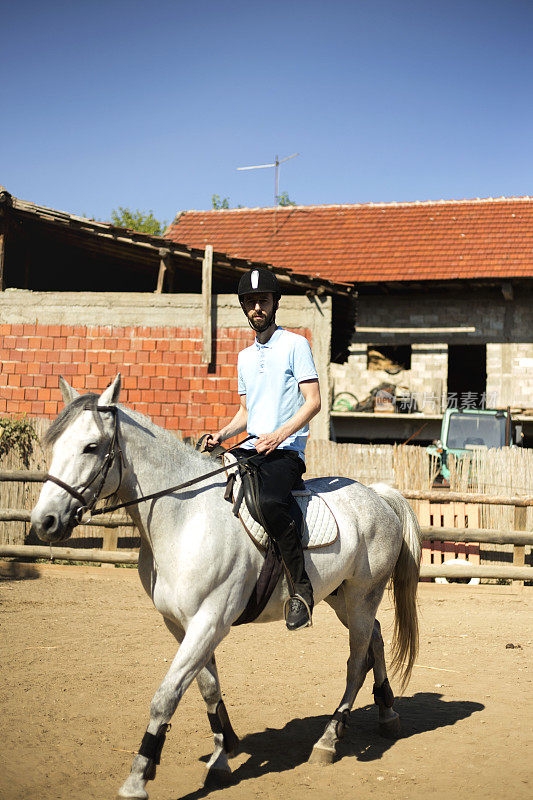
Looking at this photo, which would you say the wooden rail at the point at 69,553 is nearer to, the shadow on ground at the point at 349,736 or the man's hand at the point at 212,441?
the shadow on ground at the point at 349,736

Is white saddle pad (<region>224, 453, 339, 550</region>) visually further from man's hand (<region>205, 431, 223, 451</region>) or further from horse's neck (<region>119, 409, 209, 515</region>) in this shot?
horse's neck (<region>119, 409, 209, 515</region>)

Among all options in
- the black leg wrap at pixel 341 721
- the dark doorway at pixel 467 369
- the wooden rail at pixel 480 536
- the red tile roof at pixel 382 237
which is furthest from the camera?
the dark doorway at pixel 467 369

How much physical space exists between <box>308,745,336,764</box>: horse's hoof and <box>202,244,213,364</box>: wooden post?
8092 millimetres

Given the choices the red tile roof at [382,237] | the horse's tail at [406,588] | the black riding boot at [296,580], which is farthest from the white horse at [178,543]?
the red tile roof at [382,237]

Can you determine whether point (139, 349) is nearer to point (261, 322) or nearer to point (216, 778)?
point (261, 322)

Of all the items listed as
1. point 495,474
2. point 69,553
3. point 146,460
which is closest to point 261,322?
point 146,460

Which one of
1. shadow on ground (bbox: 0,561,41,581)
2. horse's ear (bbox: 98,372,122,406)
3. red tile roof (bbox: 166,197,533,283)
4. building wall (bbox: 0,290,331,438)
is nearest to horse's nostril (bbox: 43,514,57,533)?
horse's ear (bbox: 98,372,122,406)

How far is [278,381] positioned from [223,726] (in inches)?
76.8

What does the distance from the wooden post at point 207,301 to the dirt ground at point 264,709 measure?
4.48m

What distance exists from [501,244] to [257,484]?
20.2 meters

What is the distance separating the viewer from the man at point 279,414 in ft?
12.8

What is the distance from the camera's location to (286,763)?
4188 mm

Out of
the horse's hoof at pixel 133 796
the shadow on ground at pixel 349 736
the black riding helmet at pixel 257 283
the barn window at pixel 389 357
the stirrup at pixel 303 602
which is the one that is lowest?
the shadow on ground at pixel 349 736

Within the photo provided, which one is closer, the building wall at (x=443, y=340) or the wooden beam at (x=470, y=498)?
the wooden beam at (x=470, y=498)
